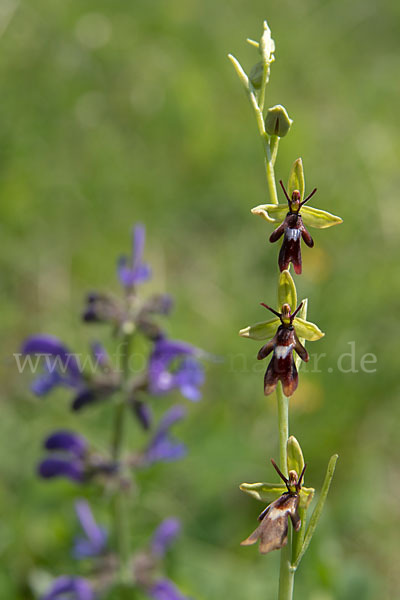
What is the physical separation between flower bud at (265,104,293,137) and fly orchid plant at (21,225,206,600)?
1123 mm

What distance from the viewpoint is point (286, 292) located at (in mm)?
1657

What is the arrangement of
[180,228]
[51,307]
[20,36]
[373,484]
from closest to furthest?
[373,484] < [51,307] < [180,228] < [20,36]

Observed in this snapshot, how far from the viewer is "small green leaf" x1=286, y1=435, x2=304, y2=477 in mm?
1642

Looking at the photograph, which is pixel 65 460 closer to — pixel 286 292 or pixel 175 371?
pixel 175 371

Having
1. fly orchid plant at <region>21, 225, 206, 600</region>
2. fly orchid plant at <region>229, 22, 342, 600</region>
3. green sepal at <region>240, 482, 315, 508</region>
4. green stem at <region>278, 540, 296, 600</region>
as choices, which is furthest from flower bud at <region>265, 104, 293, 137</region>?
fly orchid plant at <region>21, 225, 206, 600</region>

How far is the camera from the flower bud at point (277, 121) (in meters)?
1.61

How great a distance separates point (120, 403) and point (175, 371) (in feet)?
0.98

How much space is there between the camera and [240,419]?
418 cm

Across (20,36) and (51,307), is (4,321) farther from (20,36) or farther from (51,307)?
→ (20,36)

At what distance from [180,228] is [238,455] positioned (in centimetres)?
232

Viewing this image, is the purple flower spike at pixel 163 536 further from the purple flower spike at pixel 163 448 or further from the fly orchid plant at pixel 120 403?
the purple flower spike at pixel 163 448

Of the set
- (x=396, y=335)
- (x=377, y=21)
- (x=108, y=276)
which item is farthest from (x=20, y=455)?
(x=377, y=21)

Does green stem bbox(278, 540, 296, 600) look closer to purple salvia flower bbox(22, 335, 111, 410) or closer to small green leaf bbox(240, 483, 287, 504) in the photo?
small green leaf bbox(240, 483, 287, 504)

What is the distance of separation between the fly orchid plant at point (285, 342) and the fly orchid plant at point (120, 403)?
105 cm
